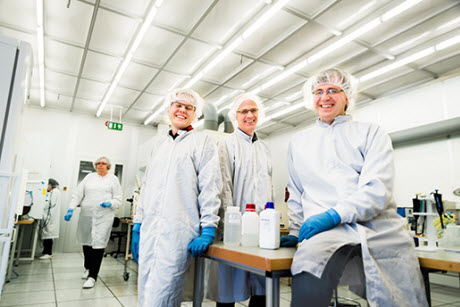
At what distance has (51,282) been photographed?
3729 mm

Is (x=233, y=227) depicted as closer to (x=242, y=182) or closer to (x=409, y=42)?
(x=242, y=182)

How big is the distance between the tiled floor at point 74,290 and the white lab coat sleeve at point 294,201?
163 centimetres

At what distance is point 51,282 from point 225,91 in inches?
162

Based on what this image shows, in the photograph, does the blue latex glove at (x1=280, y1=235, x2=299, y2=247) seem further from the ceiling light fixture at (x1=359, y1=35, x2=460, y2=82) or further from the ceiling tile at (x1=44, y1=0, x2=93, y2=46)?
the ceiling light fixture at (x1=359, y1=35, x2=460, y2=82)

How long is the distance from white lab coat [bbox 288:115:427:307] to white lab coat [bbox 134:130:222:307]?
443 millimetres

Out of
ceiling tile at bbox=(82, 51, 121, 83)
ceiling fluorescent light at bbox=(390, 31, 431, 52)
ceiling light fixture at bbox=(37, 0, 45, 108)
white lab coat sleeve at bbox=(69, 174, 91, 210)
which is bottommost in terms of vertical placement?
white lab coat sleeve at bbox=(69, 174, 91, 210)

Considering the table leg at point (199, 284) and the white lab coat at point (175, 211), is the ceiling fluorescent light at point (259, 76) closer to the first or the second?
the white lab coat at point (175, 211)

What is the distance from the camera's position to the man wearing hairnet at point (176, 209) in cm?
144

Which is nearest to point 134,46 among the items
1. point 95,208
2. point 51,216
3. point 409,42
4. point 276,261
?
point 95,208

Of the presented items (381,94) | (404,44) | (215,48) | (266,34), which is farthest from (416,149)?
(215,48)

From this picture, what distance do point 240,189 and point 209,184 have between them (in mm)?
282

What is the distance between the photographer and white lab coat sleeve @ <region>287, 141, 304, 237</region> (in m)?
1.39

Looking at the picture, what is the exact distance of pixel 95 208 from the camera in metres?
3.82

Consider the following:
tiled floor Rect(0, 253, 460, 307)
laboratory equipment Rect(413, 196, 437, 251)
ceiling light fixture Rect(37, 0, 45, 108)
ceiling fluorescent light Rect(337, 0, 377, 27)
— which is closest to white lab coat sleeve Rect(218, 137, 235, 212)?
laboratory equipment Rect(413, 196, 437, 251)
